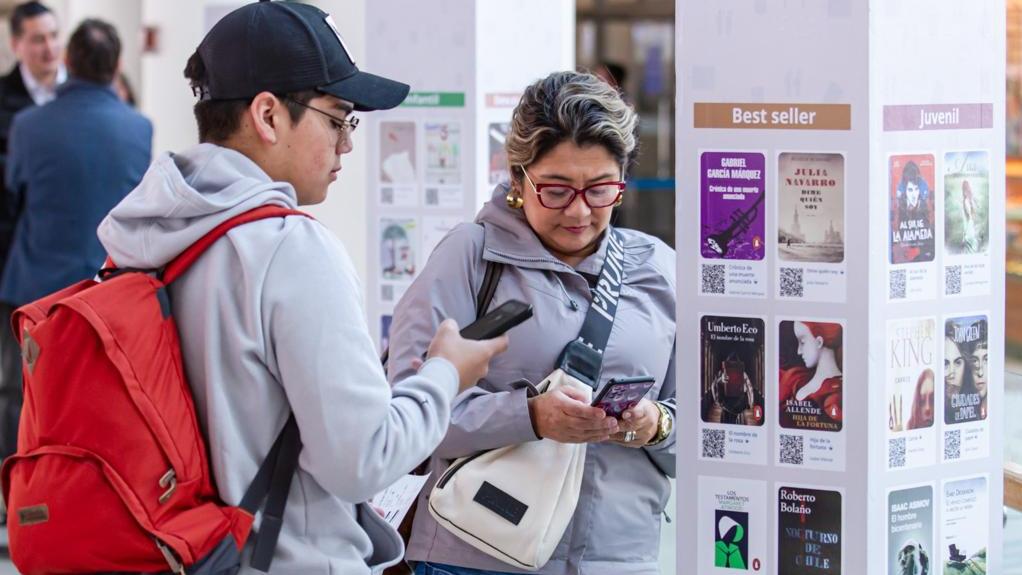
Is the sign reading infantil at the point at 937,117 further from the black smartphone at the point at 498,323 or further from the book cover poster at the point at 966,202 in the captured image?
the black smartphone at the point at 498,323

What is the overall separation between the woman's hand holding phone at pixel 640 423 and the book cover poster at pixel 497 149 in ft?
7.23

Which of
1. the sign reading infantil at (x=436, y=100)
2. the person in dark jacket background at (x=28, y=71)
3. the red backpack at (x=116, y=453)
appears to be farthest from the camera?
the person in dark jacket background at (x=28, y=71)

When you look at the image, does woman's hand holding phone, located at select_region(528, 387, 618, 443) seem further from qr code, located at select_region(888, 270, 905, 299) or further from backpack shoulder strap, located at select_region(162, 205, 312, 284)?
backpack shoulder strap, located at select_region(162, 205, 312, 284)

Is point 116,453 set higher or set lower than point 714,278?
lower

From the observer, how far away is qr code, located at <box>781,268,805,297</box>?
7.56 feet

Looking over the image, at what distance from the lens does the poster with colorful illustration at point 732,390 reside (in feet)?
7.75

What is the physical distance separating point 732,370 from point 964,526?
1.55 feet

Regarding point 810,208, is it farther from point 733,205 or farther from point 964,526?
point 964,526

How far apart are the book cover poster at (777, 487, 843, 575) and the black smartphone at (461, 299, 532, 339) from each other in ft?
1.69

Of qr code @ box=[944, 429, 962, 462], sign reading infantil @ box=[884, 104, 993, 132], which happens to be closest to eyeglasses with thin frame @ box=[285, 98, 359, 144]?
sign reading infantil @ box=[884, 104, 993, 132]

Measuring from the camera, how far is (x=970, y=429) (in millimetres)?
2420

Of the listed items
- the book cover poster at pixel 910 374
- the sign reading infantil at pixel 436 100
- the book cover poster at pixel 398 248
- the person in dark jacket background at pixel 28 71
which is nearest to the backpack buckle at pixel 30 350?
the book cover poster at pixel 910 374

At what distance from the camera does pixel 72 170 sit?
18.0 feet

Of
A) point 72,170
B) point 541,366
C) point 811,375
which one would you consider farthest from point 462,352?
point 72,170
